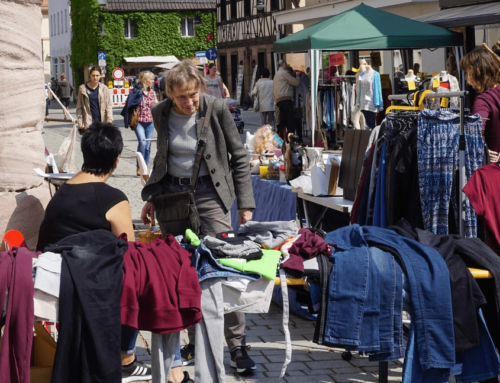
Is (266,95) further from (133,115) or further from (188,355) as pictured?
(188,355)

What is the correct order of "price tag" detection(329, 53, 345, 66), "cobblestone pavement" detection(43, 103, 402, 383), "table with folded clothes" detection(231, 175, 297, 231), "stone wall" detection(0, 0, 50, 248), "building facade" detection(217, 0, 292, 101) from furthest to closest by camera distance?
1. "building facade" detection(217, 0, 292, 101)
2. "price tag" detection(329, 53, 345, 66)
3. "table with folded clothes" detection(231, 175, 297, 231)
4. "stone wall" detection(0, 0, 50, 248)
5. "cobblestone pavement" detection(43, 103, 402, 383)

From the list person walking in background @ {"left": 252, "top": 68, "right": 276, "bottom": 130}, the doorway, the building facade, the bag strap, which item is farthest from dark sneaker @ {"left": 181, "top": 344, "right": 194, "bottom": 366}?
the doorway

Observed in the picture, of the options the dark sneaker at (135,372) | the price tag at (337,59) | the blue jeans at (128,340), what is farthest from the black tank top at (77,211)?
the price tag at (337,59)

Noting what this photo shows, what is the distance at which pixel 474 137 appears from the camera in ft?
16.9

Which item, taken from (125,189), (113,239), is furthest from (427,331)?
(125,189)

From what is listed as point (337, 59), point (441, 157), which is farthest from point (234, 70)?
point (441, 157)

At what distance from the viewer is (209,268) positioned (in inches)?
146

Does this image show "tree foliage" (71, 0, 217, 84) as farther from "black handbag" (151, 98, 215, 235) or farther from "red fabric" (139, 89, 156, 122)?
"black handbag" (151, 98, 215, 235)

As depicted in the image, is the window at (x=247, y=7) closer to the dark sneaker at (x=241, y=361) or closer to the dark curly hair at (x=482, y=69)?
the dark curly hair at (x=482, y=69)

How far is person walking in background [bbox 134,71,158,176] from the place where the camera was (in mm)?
13555

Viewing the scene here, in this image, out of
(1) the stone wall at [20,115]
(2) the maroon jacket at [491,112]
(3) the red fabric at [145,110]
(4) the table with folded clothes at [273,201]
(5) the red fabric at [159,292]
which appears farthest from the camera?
(3) the red fabric at [145,110]

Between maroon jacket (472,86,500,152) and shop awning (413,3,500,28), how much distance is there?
8247 mm

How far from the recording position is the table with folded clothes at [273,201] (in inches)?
281

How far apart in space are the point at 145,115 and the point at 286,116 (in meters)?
6.38
